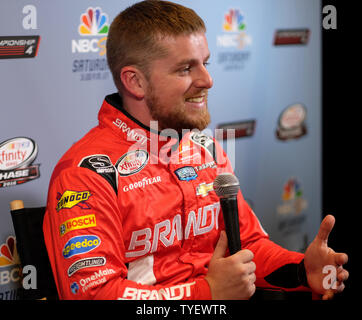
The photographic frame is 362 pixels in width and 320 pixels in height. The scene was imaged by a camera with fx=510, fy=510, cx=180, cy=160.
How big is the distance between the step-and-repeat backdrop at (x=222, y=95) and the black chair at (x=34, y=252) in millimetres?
270

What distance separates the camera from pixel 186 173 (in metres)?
1.61

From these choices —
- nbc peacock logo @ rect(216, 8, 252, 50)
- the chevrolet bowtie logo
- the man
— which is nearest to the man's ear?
the man

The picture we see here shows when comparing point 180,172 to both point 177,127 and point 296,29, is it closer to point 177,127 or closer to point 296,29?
point 177,127

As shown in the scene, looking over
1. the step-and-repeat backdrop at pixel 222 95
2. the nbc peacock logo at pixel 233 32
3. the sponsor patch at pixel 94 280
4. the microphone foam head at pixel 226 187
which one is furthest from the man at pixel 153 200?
the nbc peacock logo at pixel 233 32

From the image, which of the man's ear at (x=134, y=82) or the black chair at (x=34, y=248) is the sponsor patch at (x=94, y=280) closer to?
the black chair at (x=34, y=248)

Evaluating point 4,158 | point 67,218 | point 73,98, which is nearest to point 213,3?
point 73,98

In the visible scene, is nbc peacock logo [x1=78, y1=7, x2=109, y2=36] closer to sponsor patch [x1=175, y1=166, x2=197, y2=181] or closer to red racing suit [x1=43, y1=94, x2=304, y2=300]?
red racing suit [x1=43, y1=94, x2=304, y2=300]

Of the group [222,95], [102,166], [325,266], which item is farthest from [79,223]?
[222,95]

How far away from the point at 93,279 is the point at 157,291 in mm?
178

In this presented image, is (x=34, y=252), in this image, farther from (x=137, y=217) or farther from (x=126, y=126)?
(x=126, y=126)

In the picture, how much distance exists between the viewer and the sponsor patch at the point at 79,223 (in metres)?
1.35

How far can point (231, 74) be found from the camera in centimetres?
254

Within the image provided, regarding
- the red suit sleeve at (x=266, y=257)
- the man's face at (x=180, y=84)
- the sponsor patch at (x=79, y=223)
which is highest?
the man's face at (x=180, y=84)

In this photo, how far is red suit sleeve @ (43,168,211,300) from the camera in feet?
4.34
